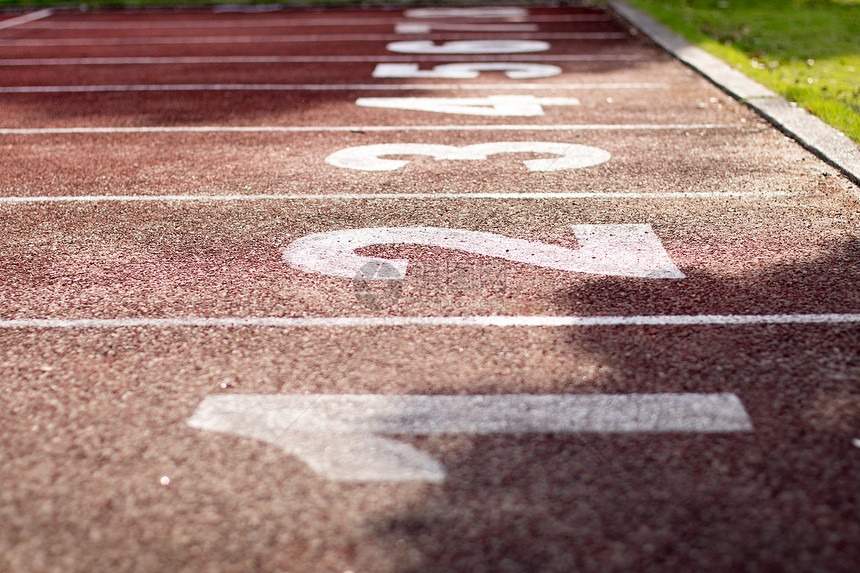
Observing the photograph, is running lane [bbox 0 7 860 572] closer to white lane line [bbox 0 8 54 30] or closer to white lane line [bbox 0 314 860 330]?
white lane line [bbox 0 314 860 330]

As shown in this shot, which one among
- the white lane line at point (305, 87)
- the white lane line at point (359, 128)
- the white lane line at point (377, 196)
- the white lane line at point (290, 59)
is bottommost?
the white lane line at point (377, 196)

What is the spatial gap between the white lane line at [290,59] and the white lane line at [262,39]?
1.72 meters

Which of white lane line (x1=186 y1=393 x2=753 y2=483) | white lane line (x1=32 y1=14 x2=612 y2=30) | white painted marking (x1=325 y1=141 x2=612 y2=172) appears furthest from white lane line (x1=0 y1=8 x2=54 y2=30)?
white lane line (x1=186 y1=393 x2=753 y2=483)

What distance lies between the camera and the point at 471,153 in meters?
7.98

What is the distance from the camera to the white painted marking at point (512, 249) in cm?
526

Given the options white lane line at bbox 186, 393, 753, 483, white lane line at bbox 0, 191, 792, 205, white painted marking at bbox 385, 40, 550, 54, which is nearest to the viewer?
white lane line at bbox 186, 393, 753, 483

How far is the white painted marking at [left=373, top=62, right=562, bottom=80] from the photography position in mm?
11797

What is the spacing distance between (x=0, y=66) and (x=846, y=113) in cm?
1135

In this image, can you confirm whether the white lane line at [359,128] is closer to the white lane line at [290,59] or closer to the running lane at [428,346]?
the running lane at [428,346]

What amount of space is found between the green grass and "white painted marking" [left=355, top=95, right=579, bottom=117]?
8.56ft

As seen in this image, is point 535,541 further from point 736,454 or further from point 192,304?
point 192,304

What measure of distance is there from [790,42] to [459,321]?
35.8 ft

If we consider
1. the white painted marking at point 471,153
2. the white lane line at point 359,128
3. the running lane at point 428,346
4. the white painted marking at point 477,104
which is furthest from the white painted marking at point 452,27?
the white painted marking at point 471,153

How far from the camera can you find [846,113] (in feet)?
28.1
